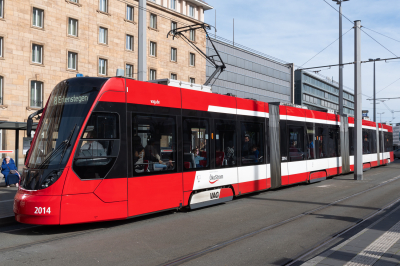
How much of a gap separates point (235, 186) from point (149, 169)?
3.42 meters

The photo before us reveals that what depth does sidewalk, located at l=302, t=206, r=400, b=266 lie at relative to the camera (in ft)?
16.9

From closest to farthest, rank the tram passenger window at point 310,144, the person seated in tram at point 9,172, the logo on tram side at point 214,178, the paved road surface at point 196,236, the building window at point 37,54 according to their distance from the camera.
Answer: the paved road surface at point 196,236, the logo on tram side at point 214,178, the person seated in tram at point 9,172, the tram passenger window at point 310,144, the building window at point 37,54

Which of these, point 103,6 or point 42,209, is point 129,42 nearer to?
point 103,6

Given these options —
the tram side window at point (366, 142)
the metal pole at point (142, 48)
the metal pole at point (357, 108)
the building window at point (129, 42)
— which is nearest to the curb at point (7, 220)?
the metal pole at point (142, 48)

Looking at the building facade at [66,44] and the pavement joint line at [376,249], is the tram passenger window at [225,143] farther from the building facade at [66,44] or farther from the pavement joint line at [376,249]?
the building facade at [66,44]

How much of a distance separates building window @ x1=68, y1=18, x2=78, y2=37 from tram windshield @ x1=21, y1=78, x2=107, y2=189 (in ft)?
84.9

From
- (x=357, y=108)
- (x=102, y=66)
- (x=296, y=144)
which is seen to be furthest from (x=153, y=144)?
(x=102, y=66)

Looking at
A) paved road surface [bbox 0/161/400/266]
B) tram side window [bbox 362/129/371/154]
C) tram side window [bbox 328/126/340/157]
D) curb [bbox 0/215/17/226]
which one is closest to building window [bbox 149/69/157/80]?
tram side window [bbox 362/129/371/154]

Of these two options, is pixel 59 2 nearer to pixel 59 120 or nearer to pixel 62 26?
Result: pixel 62 26

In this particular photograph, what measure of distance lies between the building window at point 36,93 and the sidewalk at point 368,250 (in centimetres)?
2788

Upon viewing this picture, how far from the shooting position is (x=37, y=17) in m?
29.7

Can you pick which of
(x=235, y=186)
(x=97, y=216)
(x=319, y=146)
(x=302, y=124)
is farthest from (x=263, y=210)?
(x=319, y=146)

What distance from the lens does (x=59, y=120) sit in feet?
24.7

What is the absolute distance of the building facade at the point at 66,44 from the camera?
28.4 m
